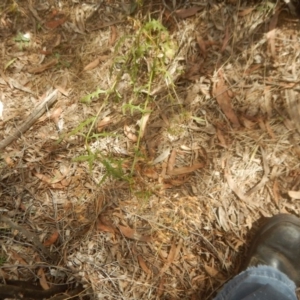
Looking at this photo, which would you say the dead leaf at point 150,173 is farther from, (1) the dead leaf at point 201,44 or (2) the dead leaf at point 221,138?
(1) the dead leaf at point 201,44

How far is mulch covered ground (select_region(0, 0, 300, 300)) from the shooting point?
1.74m

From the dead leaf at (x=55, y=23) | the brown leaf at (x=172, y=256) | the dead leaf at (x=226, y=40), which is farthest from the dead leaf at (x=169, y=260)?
the dead leaf at (x=55, y=23)

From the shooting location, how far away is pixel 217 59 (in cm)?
188

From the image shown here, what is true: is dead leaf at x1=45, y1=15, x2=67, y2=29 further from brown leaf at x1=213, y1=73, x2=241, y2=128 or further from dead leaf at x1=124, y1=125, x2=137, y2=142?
brown leaf at x1=213, y1=73, x2=241, y2=128

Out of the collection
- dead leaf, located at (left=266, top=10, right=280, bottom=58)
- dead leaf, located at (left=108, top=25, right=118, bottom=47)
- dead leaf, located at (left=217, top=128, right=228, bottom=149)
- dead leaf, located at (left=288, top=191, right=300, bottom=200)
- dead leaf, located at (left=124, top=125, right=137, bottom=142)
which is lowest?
dead leaf, located at (left=288, top=191, right=300, bottom=200)

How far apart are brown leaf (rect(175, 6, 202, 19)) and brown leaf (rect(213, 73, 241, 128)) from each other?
36 centimetres

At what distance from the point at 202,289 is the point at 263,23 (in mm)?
1295

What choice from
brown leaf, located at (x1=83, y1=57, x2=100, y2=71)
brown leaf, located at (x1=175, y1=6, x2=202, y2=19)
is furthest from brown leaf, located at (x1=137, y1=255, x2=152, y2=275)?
brown leaf, located at (x1=175, y1=6, x2=202, y2=19)

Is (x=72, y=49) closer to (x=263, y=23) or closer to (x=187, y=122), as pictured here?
(x=187, y=122)

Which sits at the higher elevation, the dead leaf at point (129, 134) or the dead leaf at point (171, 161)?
the dead leaf at point (129, 134)

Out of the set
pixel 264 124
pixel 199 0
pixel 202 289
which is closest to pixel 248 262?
pixel 202 289

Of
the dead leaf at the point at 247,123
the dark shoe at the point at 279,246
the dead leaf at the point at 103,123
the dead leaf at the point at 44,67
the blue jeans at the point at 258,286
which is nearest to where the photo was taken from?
the blue jeans at the point at 258,286

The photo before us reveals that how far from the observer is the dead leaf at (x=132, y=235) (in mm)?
1769

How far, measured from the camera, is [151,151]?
1853 millimetres
